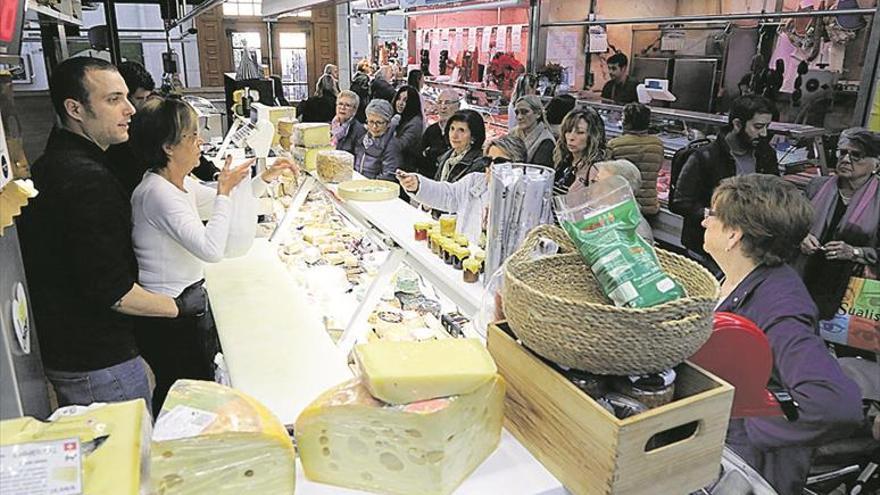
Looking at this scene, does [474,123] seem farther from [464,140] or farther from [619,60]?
[619,60]

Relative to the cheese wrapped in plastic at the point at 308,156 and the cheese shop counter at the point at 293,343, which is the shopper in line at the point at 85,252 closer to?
the cheese shop counter at the point at 293,343

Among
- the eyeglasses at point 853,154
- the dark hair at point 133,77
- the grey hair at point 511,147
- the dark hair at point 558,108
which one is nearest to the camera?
the eyeglasses at point 853,154

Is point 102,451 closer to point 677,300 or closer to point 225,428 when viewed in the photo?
point 225,428

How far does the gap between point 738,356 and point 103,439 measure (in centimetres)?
129

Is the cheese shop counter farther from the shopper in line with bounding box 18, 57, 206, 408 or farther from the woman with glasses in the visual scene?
the woman with glasses

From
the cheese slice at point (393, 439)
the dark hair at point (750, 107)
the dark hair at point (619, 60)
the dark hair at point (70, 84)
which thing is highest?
the dark hair at point (619, 60)

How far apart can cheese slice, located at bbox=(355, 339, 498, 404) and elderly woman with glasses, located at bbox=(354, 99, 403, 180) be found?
4437 mm

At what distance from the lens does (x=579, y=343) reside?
1.15 m

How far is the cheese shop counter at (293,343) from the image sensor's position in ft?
4.31

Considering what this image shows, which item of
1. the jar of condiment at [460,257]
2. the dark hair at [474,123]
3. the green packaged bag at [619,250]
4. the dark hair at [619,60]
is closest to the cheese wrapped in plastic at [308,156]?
the dark hair at [474,123]

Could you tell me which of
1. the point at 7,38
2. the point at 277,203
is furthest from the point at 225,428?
the point at 277,203

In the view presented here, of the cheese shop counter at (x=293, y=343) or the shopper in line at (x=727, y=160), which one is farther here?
the shopper in line at (x=727, y=160)

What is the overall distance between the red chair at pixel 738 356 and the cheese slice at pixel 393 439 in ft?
1.57

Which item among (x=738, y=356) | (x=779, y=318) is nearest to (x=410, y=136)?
(x=779, y=318)
